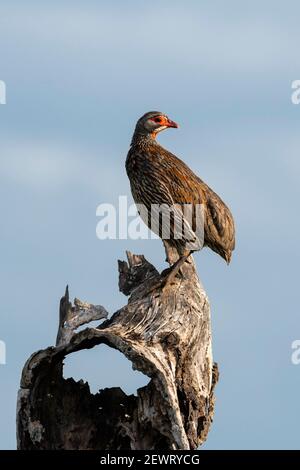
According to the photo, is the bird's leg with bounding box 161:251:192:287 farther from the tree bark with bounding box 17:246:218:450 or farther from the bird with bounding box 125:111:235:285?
the tree bark with bounding box 17:246:218:450

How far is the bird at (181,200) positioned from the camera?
75.7ft

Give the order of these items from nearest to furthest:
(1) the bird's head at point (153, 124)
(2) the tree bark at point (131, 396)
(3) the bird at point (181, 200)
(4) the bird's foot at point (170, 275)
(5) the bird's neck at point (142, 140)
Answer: (2) the tree bark at point (131, 396), (4) the bird's foot at point (170, 275), (3) the bird at point (181, 200), (5) the bird's neck at point (142, 140), (1) the bird's head at point (153, 124)

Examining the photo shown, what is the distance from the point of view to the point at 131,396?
20.2 meters

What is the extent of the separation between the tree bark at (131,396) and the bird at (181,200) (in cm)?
240

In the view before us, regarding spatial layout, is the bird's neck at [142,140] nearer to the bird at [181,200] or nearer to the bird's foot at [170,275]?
the bird at [181,200]

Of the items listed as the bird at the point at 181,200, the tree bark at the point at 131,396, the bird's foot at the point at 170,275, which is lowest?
the tree bark at the point at 131,396

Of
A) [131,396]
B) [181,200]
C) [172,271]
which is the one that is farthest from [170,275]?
[131,396]

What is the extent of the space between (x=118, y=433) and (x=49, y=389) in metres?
1.08

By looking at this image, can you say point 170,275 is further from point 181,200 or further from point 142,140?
point 142,140

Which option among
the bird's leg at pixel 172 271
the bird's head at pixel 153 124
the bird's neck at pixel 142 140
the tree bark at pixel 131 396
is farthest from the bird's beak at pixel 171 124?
the tree bark at pixel 131 396

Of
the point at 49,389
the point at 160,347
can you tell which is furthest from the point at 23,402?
the point at 160,347

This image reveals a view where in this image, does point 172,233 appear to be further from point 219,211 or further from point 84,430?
point 84,430

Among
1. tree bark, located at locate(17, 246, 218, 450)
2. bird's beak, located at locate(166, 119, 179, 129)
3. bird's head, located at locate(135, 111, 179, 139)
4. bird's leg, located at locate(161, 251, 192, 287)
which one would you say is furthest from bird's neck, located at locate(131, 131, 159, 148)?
tree bark, located at locate(17, 246, 218, 450)

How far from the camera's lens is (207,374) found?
20391 mm
